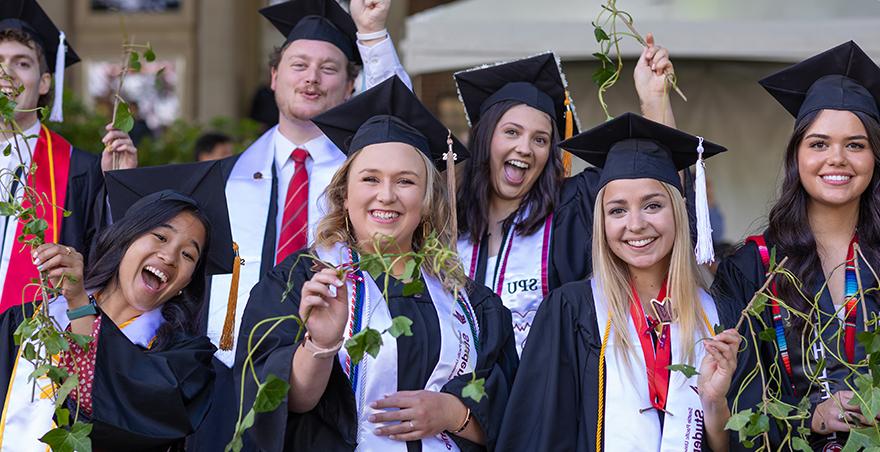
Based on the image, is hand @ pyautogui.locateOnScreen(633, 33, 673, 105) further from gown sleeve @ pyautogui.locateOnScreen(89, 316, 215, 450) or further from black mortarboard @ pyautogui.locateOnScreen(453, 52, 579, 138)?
gown sleeve @ pyautogui.locateOnScreen(89, 316, 215, 450)

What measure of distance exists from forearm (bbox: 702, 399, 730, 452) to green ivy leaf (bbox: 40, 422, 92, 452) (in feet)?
6.08

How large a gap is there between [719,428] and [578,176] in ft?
5.05

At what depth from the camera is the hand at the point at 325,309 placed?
3340mm

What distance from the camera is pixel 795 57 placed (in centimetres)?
757

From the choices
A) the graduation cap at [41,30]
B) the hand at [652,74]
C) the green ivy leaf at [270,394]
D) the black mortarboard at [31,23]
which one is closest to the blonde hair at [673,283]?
the hand at [652,74]

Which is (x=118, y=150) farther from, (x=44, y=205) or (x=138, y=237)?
(x=138, y=237)

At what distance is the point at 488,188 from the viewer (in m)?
4.94

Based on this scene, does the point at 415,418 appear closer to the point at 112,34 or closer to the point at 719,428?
the point at 719,428

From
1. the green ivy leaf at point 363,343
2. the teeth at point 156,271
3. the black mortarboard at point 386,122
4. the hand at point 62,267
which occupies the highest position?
the black mortarboard at point 386,122

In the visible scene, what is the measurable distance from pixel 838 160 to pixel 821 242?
0.31 metres

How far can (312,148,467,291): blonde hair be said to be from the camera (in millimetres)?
3929

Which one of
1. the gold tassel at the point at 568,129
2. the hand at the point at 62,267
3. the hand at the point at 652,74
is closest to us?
the hand at the point at 62,267

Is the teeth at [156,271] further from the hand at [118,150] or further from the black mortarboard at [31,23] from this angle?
the black mortarboard at [31,23]

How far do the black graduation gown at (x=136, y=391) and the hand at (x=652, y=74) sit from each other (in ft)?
6.32
